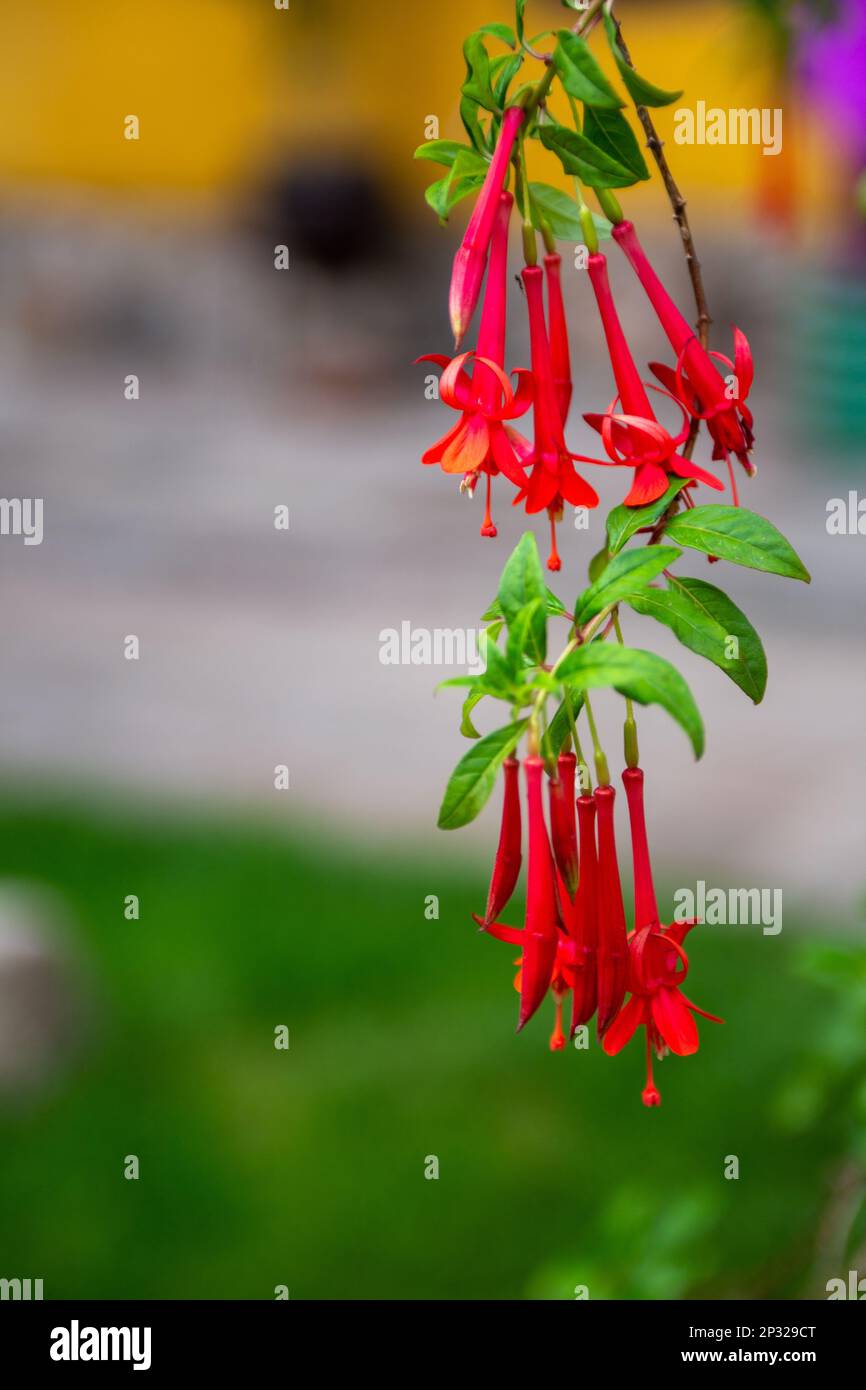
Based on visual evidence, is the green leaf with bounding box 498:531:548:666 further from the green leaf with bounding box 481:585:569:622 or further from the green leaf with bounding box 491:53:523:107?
the green leaf with bounding box 491:53:523:107

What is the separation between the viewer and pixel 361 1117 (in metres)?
2.32

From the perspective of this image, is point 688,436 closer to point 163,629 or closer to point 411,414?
point 163,629

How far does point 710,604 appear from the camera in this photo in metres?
0.73

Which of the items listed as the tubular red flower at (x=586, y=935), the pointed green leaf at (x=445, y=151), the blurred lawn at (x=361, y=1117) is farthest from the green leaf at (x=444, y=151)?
the blurred lawn at (x=361, y=1117)

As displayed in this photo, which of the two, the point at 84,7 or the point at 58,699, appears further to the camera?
the point at 84,7

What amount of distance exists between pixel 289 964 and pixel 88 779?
914 millimetres

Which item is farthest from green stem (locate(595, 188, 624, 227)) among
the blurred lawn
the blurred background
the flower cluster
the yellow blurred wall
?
the yellow blurred wall

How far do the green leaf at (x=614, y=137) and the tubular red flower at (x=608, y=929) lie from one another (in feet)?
0.94

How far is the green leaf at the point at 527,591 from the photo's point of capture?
2.37 feet

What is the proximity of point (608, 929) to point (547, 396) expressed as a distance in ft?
0.81

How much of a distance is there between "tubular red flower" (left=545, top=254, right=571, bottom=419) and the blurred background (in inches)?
22.5

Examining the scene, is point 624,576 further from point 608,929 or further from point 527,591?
point 608,929

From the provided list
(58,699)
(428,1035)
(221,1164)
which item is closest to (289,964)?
(428,1035)

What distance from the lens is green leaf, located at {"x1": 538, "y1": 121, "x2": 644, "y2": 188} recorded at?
→ 2.35 ft
